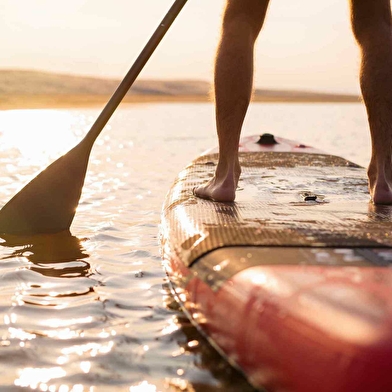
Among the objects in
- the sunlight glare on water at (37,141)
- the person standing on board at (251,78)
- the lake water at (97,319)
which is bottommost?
the sunlight glare on water at (37,141)

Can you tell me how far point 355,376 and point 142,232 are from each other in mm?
2378

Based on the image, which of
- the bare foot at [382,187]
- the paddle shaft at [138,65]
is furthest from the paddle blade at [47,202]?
the bare foot at [382,187]

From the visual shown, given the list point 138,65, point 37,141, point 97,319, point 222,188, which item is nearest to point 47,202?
point 138,65

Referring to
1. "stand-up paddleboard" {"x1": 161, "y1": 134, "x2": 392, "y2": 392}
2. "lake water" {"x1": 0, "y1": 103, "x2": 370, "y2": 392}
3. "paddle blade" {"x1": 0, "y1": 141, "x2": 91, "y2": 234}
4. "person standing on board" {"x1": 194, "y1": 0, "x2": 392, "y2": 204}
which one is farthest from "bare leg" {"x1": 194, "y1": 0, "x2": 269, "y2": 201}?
"paddle blade" {"x1": 0, "y1": 141, "x2": 91, "y2": 234}

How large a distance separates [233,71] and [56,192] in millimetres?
1263

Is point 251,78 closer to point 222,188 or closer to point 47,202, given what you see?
point 222,188

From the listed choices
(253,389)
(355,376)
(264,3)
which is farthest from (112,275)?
(355,376)

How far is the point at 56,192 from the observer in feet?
10.3

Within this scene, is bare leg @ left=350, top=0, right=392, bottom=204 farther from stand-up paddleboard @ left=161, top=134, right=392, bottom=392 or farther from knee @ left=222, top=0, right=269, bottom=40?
knee @ left=222, top=0, right=269, bottom=40

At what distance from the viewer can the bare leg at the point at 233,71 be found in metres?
2.45

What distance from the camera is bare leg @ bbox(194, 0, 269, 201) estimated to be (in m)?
2.45

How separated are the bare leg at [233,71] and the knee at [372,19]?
0.42 metres

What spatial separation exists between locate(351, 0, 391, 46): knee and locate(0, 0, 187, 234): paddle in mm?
980

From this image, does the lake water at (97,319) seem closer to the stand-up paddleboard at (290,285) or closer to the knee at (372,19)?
the stand-up paddleboard at (290,285)
